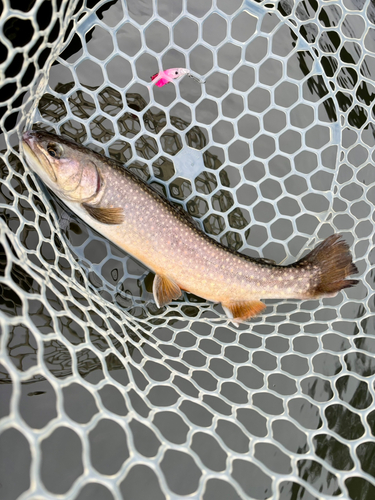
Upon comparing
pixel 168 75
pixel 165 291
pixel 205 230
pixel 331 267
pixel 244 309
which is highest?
pixel 168 75

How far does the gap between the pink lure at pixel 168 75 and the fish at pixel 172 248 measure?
0.96m

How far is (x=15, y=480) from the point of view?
2.22 metres

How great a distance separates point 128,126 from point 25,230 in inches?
44.3

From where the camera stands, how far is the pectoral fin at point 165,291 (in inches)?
99.9

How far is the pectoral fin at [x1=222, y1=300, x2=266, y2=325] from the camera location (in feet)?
8.30

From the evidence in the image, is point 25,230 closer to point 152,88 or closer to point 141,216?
point 141,216

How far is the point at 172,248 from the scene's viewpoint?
2.45 metres

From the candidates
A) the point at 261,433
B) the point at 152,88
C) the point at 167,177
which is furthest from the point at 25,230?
the point at 261,433

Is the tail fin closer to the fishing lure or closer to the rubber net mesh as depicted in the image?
the rubber net mesh

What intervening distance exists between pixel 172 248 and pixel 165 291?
323mm

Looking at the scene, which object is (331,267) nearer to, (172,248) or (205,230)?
(205,230)

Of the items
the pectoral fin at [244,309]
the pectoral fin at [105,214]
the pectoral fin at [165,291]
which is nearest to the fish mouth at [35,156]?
Result: the pectoral fin at [105,214]

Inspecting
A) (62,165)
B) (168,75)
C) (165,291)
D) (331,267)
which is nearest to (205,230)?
(165,291)

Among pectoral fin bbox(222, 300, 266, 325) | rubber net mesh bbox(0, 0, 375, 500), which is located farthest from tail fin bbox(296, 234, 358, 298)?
pectoral fin bbox(222, 300, 266, 325)
